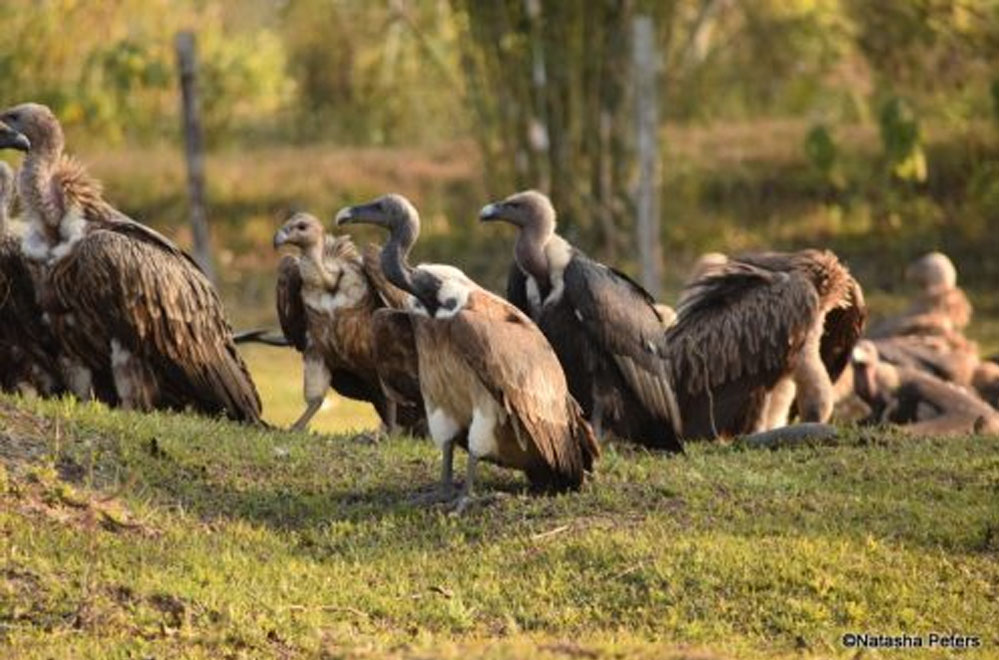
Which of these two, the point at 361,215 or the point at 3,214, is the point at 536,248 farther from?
the point at 3,214

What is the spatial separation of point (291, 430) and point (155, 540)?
2770mm

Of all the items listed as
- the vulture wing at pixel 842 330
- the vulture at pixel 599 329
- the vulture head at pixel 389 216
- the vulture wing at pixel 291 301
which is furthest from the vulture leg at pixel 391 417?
the vulture wing at pixel 842 330

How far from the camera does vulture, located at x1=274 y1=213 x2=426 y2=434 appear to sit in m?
12.1

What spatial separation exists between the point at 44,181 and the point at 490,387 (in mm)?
3745

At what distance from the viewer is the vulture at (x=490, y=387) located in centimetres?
970

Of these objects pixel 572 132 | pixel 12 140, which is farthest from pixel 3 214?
pixel 572 132

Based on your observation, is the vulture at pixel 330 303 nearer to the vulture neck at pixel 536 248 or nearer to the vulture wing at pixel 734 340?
the vulture neck at pixel 536 248

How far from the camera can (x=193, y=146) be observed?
60.7 ft

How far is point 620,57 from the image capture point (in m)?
22.7

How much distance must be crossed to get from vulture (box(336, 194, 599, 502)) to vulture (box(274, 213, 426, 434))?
5.81 ft

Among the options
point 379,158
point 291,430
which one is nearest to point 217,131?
point 379,158

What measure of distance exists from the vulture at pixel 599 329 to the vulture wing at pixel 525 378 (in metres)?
1.80

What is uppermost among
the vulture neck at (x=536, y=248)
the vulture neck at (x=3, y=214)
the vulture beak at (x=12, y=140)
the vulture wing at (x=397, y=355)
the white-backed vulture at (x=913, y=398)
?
the vulture beak at (x=12, y=140)

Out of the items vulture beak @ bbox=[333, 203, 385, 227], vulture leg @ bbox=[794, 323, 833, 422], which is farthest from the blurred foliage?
vulture beak @ bbox=[333, 203, 385, 227]
